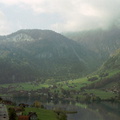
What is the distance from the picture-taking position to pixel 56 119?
129m

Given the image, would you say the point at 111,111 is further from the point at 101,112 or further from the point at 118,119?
the point at 118,119

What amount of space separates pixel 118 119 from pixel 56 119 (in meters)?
56.6

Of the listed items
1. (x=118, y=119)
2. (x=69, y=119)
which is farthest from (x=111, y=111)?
(x=69, y=119)

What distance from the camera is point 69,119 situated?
15112 cm

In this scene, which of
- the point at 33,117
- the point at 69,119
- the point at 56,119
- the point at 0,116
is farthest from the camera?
the point at 69,119

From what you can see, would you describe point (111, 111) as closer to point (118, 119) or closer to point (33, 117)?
point (118, 119)

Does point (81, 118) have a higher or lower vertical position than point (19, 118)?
lower

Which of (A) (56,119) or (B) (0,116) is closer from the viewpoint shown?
(B) (0,116)

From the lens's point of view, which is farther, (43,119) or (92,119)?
(92,119)

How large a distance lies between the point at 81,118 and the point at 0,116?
72.2 meters

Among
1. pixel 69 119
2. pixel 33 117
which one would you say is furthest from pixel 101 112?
pixel 33 117

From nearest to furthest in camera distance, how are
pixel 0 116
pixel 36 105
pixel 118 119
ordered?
1. pixel 0 116
2. pixel 118 119
3. pixel 36 105

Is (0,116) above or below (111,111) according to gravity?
above

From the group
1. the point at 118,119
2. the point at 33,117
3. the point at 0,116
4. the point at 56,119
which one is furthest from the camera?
the point at 118,119
